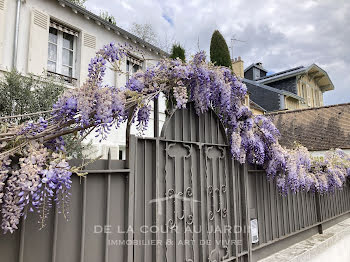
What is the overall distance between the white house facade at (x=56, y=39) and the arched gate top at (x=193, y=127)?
2807mm

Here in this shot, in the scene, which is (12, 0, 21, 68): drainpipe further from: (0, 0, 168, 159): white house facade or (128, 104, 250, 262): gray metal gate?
(128, 104, 250, 262): gray metal gate

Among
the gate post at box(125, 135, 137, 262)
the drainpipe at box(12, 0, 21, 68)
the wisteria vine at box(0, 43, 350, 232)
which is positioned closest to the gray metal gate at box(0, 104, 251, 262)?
the gate post at box(125, 135, 137, 262)

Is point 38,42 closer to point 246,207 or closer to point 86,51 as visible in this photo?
point 86,51

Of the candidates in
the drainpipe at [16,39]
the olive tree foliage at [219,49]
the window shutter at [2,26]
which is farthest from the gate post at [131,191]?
the olive tree foliage at [219,49]

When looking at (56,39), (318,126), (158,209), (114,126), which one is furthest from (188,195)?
(318,126)

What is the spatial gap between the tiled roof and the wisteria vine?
9.48 m

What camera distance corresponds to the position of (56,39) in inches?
263

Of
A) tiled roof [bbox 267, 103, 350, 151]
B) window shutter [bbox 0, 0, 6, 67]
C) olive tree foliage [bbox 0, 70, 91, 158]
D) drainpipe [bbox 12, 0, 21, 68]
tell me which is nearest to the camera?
olive tree foliage [bbox 0, 70, 91, 158]

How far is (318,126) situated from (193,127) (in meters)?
12.5

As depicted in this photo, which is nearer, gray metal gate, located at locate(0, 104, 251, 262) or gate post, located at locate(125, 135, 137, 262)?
gray metal gate, located at locate(0, 104, 251, 262)

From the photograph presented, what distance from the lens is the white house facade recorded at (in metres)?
5.55

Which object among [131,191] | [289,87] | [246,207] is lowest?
[246,207]

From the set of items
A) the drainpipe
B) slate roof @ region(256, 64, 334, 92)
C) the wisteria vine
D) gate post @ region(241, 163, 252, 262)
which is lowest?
gate post @ region(241, 163, 252, 262)

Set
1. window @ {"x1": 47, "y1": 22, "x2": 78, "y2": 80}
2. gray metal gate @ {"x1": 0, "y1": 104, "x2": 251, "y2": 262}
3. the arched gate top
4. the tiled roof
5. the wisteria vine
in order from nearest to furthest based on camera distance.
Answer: the wisteria vine
gray metal gate @ {"x1": 0, "y1": 104, "x2": 251, "y2": 262}
the arched gate top
window @ {"x1": 47, "y1": 22, "x2": 78, "y2": 80}
the tiled roof
